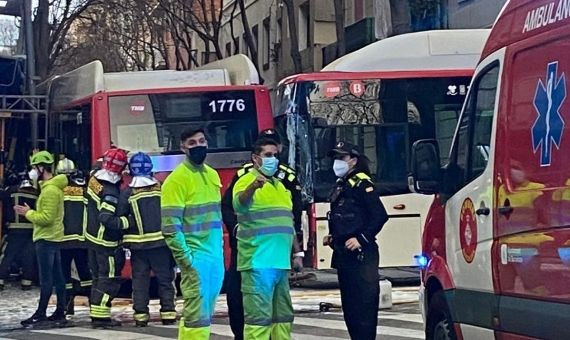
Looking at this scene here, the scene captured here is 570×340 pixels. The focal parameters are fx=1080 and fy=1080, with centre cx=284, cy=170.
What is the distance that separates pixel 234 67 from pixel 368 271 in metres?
7.69

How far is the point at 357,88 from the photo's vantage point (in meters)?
15.1

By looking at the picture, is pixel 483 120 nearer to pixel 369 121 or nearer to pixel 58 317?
pixel 58 317

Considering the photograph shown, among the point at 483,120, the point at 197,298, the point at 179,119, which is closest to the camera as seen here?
the point at 483,120

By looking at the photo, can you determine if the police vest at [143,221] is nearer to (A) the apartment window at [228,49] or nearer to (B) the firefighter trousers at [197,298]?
(B) the firefighter trousers at [197,298]

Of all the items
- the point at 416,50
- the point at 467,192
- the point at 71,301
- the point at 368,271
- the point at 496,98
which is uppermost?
the point at 416,50

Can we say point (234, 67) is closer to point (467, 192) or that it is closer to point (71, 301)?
point (71, 301)

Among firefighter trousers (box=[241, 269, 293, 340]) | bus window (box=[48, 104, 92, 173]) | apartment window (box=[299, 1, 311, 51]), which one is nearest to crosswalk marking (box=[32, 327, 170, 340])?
firefighter trousers (box=[241, 269, 293, 340])

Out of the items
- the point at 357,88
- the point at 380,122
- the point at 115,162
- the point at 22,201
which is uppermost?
the point at 357,88

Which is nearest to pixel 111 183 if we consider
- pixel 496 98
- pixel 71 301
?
pixel 71 301

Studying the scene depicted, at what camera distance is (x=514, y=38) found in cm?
615

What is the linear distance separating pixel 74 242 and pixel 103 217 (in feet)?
3.23

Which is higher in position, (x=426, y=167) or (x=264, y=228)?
(x=426, y=167)

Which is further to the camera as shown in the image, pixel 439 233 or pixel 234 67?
pixel 234 67

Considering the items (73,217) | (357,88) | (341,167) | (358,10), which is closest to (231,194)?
(341,167)
